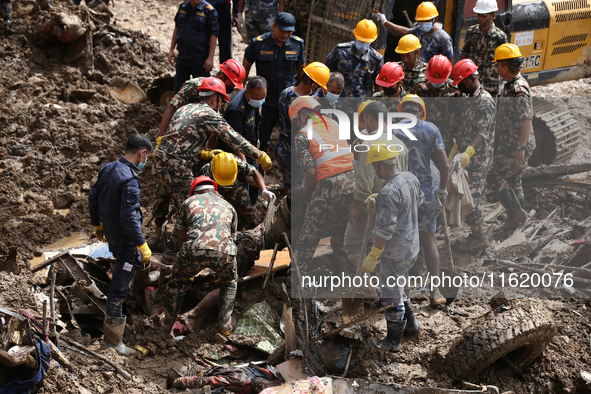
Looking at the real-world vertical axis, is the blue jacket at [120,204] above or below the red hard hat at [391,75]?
below

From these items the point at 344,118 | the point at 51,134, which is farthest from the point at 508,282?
the point at 51,134

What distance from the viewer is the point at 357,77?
7242 millimetres

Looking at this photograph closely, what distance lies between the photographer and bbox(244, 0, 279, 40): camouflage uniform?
8.40 metres

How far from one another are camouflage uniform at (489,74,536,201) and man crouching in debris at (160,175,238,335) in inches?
139

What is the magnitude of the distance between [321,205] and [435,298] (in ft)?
4.93

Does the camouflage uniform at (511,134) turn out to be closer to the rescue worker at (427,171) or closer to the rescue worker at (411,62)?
the rescue worker at (411,62)

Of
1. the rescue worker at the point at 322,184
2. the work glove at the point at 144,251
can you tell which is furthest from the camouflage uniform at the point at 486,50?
the work glove at the point at 144,251

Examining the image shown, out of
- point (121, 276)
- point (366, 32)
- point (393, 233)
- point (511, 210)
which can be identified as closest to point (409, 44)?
point (366, 32)

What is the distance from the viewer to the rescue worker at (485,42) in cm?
717

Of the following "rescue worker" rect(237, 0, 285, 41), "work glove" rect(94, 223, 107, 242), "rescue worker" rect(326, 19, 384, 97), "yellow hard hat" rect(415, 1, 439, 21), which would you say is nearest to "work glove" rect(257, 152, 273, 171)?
"rescue worker" rect(326, 19, 384, 97)

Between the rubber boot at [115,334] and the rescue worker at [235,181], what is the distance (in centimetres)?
166

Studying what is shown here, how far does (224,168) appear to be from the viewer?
5.59 metres

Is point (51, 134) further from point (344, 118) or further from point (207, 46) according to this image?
point (344, 118)

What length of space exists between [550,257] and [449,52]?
290 cm
